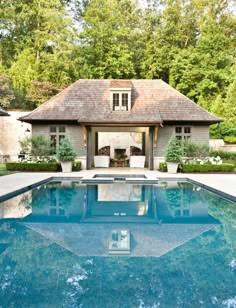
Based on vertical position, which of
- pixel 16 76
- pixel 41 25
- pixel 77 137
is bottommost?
pixel 77 137

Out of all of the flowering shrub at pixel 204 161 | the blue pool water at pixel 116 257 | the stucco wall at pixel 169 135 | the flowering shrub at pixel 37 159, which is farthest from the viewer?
the stucco wall at pixel 169 135

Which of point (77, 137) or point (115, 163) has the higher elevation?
point (77, 137)

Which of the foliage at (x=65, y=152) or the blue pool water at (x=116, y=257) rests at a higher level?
the foliage at (x=65, y=152)

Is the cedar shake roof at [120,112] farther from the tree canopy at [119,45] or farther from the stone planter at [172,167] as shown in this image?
the tree canopy at [119,45]

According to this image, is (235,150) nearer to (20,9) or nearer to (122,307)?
(122,307)

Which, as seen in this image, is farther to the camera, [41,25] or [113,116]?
[41,25]

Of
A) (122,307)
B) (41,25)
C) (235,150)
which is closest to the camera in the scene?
(122,307)

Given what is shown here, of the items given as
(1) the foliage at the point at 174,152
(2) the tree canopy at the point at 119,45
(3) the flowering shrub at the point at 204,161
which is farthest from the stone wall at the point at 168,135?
(2) the tree canopy at the point at 119,45

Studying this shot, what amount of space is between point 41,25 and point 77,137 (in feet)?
60.5

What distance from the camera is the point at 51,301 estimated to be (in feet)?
10.7

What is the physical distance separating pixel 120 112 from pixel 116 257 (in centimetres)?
1468

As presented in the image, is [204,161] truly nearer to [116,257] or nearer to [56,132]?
[56,132]

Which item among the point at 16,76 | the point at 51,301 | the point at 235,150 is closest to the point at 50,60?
the point at 16,76

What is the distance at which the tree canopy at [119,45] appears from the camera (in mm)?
29375
